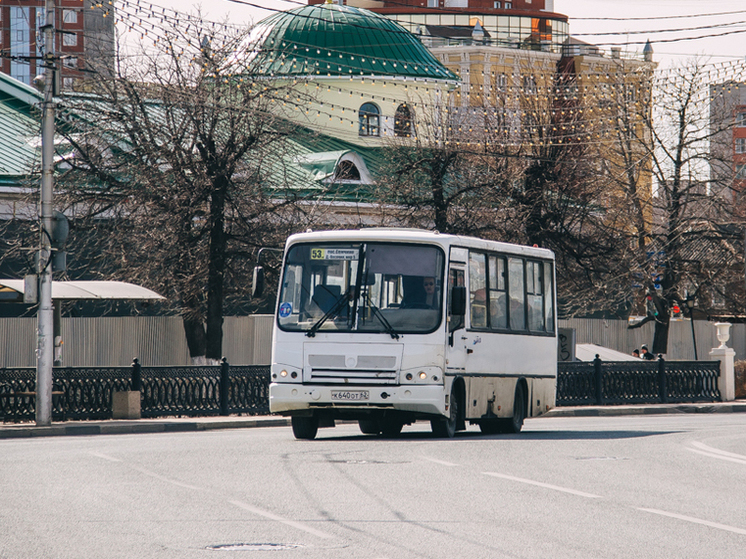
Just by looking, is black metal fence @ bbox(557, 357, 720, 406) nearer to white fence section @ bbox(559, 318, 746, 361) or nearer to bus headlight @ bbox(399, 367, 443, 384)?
white fence section @ bbox(559, 318, 746, 361)

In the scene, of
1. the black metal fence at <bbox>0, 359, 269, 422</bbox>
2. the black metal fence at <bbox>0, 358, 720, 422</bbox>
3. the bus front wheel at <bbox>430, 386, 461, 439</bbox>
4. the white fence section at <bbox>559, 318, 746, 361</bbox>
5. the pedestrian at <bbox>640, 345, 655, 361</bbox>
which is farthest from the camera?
the white fence section at <bbox>559, 318, 746, 361</bbox>

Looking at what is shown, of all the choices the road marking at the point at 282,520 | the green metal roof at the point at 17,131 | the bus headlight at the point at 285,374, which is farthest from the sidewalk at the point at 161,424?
the green metal roof at the point at 17,131

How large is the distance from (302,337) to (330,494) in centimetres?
693

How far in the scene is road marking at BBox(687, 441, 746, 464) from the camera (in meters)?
15.2

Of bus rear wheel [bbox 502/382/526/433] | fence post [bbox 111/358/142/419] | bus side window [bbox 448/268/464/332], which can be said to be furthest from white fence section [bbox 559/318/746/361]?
bus side window [bbox 448/268/464/332]

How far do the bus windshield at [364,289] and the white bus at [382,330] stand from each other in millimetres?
14

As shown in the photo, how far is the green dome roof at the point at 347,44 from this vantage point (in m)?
49.1

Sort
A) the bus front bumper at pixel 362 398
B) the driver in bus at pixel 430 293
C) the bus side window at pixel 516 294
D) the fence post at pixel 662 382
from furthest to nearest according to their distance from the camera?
the fence post at pixel 662 382 < the bus side window at pixel 516 294 < the driver in bus at pixel 430 293 < the bus front bumper at pixel 362 398

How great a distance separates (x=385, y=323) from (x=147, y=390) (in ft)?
30.5

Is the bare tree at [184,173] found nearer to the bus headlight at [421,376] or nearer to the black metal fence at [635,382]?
the black metal fence at [635,382]

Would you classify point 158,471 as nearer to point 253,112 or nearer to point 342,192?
point 253,112

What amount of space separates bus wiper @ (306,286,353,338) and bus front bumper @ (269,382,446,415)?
78 cm

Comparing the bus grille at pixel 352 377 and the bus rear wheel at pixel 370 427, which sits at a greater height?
the bus grille at pixel 352 377

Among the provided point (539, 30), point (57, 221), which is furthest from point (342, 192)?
point (539, 30)
